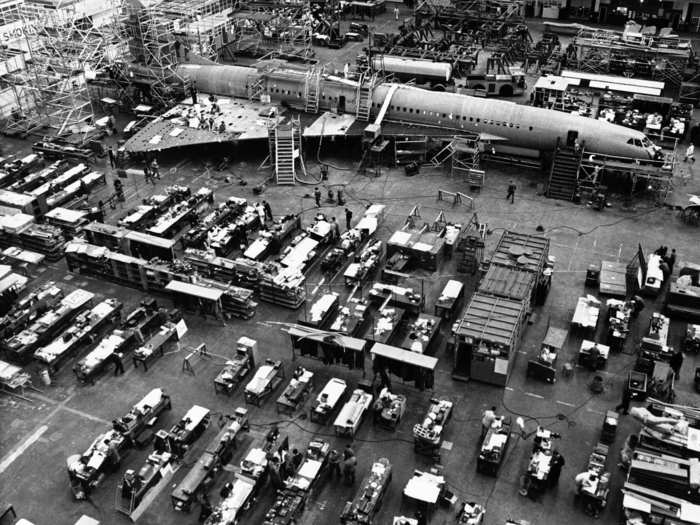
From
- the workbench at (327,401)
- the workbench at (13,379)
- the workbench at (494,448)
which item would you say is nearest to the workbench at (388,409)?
the workbench at (327,401)

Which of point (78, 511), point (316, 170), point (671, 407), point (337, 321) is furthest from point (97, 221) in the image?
point (671, 407)

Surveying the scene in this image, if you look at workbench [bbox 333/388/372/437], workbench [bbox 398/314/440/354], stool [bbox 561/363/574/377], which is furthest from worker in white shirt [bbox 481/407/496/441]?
stool [bbox 561/363/574/377]

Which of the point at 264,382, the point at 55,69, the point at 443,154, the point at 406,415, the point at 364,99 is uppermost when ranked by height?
the point at 55,69

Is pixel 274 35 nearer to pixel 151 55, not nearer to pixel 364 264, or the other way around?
pixel 151 55

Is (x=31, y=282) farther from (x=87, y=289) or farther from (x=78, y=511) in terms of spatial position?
Result: (x=78, y=511)

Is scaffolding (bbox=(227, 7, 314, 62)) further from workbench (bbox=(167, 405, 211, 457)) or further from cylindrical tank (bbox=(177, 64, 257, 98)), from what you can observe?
workbench (bbox=(167, 405, 211, 457))

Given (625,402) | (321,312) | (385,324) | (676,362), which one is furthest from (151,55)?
(676,362)
